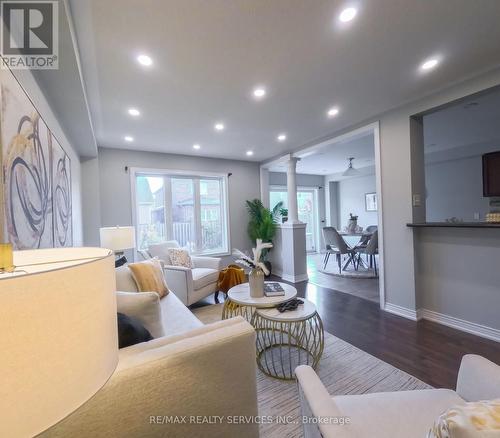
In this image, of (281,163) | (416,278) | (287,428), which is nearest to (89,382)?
(287,428)

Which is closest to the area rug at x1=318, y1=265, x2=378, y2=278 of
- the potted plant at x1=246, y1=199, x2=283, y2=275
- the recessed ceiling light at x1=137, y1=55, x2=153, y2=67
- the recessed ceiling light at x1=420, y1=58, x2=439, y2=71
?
the potted plant at x1=246, y1=199, x2=283, y2=275

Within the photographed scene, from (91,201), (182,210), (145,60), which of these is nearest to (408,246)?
(145,60)

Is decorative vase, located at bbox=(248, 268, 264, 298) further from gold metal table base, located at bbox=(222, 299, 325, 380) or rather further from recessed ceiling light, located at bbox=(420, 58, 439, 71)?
recessed ceiling light, located at bbox=(420, 58, 439, 71)

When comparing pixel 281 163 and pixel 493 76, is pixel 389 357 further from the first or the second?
pixel 281 163

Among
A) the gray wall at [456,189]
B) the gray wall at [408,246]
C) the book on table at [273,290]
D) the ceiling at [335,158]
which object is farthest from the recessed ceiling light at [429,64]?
the gray wall at [456,189]

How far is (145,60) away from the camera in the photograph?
1808 mm

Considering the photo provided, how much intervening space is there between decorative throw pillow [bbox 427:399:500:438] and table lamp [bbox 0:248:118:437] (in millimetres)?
729

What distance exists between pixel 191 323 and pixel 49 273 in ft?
5.39

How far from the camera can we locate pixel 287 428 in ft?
4.64

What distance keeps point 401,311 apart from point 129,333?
2.95 m

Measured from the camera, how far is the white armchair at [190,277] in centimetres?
295

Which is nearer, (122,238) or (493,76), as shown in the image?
(493,76)

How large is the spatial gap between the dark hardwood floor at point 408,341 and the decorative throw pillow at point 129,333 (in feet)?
6.38

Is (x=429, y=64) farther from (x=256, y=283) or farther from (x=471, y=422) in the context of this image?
(x=471, y=422)
